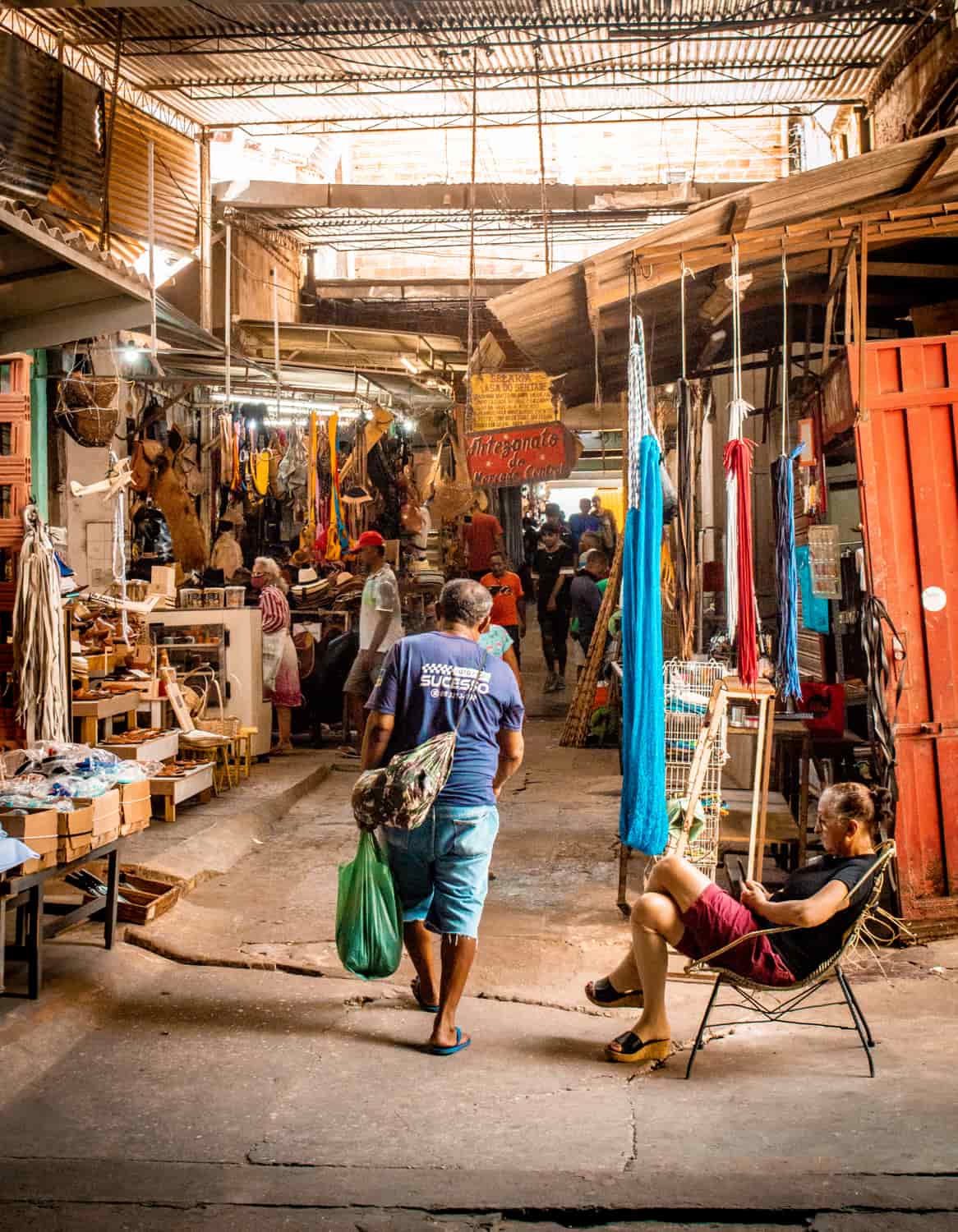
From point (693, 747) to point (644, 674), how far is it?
4.01ft

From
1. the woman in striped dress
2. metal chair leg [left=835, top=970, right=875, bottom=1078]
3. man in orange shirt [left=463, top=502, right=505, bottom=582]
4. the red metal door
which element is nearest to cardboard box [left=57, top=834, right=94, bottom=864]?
metal chair leg [left=835, top=970, right=875, bottom=1078]

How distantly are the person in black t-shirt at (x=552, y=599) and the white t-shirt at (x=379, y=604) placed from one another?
225 inches

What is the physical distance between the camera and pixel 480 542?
627 inches

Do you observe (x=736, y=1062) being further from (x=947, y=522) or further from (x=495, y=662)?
(x=947, y=522)

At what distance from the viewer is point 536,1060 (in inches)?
190

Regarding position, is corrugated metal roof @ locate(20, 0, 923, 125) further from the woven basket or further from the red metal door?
the red metal door

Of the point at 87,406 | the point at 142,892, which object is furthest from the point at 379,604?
the point at 142,892

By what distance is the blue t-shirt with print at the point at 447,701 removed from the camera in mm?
4898

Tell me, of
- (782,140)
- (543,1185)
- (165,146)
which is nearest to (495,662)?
(543,1185)

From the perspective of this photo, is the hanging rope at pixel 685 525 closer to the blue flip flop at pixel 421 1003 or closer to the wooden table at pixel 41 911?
the blue flip flop at pixel 421 1003

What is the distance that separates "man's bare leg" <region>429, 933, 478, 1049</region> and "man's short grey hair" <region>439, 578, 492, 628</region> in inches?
53.2

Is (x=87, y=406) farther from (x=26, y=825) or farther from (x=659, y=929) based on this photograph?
(x=659, y=929)

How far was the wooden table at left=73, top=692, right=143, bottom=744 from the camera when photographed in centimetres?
848

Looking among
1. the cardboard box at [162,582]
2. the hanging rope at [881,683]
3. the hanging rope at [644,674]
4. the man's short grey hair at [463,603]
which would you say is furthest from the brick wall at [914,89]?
the cardboard box at [162,582]
